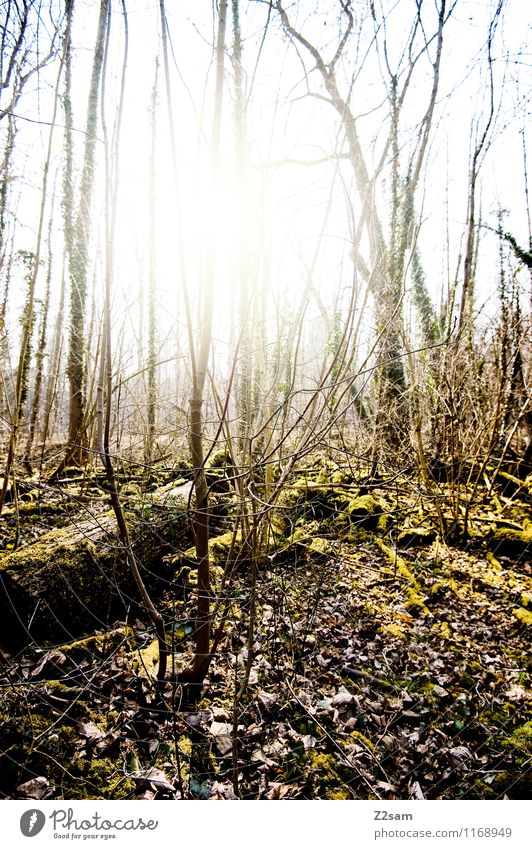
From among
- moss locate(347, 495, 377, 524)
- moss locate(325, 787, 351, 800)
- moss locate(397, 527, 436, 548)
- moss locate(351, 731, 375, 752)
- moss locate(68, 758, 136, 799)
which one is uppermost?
moss locate(347, 495, 377, 524)

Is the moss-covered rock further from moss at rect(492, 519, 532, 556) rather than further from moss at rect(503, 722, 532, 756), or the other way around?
moss at rect(492, 519, 532, 556)

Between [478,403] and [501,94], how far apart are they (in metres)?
2.46

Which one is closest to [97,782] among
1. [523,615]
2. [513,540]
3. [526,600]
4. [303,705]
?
[303,705]

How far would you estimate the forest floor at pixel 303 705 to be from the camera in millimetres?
1236

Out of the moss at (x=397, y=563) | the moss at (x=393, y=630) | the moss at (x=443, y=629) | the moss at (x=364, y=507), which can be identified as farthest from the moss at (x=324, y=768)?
the moss at (x=364, y=507)

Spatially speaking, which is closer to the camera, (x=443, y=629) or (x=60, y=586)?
(x=60, y=586)

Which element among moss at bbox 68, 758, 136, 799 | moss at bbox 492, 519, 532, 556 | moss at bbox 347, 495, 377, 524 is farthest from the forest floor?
moss at bbox 347, 495, 377, 524

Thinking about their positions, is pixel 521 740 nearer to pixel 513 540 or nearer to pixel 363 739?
pixel 363 739

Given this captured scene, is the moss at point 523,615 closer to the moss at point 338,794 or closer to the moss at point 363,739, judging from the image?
the moss at point 363,739

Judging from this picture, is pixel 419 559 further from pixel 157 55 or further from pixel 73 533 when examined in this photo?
pixel 157 55

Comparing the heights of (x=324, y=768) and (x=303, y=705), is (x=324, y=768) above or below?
below

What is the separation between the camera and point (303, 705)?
4.63 feet

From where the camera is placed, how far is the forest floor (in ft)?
4.06

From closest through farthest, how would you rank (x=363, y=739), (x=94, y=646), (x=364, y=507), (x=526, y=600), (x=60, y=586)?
(x=363, y=739) < (x=94, y=646) < (x=60, y=586) < (x=526, y=600) < (x=364, y=507)
